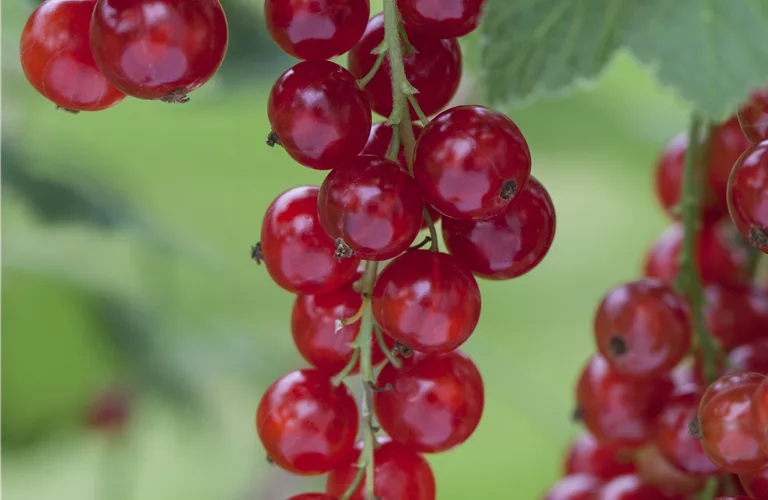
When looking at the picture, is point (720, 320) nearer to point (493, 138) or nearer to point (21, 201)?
point (493, 138)

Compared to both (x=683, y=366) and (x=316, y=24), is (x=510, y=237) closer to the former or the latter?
(x=316, y=24)

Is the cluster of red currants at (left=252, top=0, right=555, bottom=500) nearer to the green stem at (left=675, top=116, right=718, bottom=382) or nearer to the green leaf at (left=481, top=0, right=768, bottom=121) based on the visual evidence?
the green leaf at (left=481, top=0, right=768, bottom=121)

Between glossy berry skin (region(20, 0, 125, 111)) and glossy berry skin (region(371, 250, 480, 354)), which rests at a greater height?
glossy berry skin (region(20, 0, 125, 111))

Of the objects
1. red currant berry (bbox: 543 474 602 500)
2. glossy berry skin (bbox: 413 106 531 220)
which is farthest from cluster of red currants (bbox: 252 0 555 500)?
red currant berry (bbox: 543 474 602 500)

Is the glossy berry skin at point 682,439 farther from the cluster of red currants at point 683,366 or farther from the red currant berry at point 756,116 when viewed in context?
the red currant berry at point 756,116

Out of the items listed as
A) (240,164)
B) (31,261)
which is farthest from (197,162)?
(31,261)

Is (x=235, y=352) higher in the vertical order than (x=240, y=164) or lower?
lower
